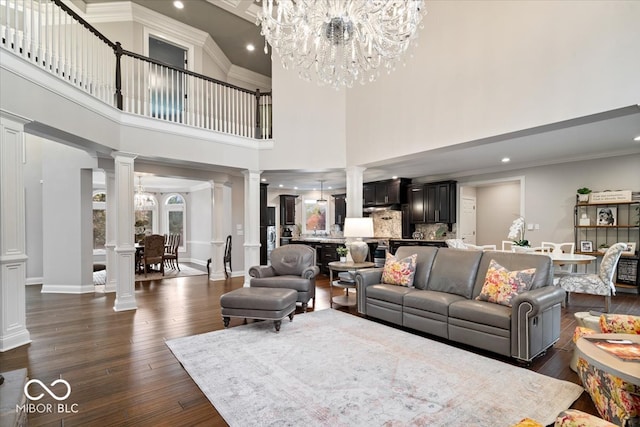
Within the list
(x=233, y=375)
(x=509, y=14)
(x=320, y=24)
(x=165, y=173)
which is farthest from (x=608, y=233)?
(x=165, y=173)

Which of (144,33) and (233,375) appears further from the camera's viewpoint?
(144,33)

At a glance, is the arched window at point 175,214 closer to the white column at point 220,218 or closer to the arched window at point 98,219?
the arched window at point 98,219

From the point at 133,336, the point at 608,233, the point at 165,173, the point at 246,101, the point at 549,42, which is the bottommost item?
the point at 133,336

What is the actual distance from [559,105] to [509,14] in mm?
1371

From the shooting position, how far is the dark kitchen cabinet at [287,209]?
10625mm

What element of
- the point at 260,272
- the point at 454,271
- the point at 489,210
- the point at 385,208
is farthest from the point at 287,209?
the point at 454,271

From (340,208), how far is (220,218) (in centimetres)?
420

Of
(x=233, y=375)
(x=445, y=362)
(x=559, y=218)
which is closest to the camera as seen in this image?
(x=233, y=375)

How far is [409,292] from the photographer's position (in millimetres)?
3818

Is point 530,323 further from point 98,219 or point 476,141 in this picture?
point 98,219

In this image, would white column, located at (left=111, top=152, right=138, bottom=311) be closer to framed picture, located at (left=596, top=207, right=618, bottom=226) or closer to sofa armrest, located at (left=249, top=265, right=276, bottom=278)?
sofa armrest, located at (left=249, top=265, right=276, bottom=278)

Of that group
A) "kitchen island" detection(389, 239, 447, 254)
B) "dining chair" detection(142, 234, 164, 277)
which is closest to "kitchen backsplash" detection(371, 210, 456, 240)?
"kitchen island" detection(389, 239, 447, 254)

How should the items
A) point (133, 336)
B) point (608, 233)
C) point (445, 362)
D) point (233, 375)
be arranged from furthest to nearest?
1. point (608, 233)
2. point (133, 336)
3. point (445, 362)
4. point (233, 375)

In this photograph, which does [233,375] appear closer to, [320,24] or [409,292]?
[409,292]
